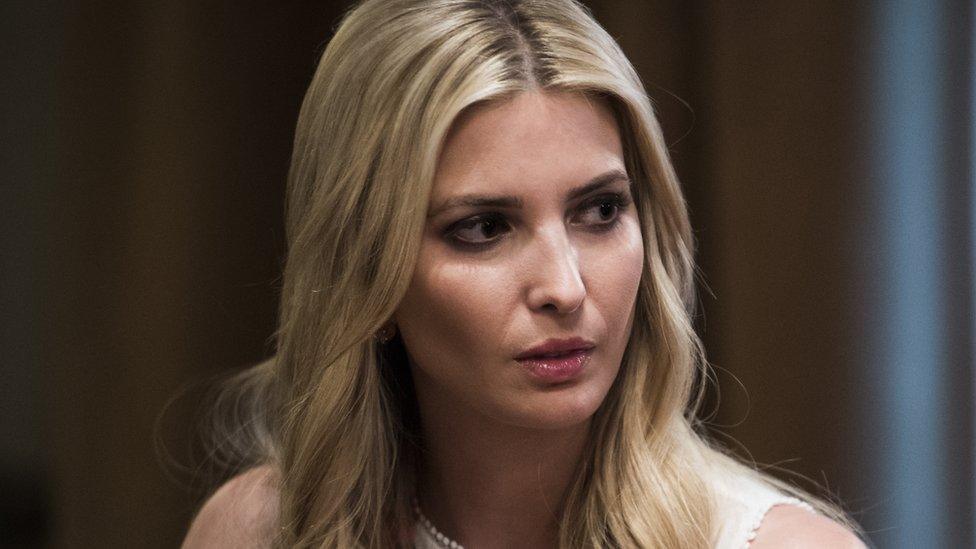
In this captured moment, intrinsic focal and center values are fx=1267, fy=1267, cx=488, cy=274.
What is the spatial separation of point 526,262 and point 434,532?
17.7 inches

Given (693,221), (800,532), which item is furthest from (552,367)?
(693,221)

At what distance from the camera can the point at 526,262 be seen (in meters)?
1.37

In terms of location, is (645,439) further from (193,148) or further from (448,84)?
(193,148)

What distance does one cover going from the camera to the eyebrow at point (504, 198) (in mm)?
1372

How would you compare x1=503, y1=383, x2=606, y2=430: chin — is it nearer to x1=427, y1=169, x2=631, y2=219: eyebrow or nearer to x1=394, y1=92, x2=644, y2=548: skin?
x1=394, y1=92, x2=644, y2=548: skin

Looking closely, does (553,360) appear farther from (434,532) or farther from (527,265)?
(434,532)

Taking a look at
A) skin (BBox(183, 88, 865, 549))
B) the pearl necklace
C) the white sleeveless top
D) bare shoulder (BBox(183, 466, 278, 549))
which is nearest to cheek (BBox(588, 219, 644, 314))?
skin (BBox(183, 88, 865, 549))

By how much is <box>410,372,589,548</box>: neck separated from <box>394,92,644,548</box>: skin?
0.07 metres

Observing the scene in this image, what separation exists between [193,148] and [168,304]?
12.7 inches

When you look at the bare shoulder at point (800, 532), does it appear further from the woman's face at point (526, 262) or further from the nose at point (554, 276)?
the nose at point (554, 276)

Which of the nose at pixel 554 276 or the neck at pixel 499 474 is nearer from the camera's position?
the nose at pixel 554 276

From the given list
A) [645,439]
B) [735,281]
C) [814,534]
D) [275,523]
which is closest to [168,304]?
[275,523]

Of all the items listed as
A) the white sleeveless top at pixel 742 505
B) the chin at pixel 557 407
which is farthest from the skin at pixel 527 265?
the white sleeveless top at pixel 742 505

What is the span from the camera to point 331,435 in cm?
155
